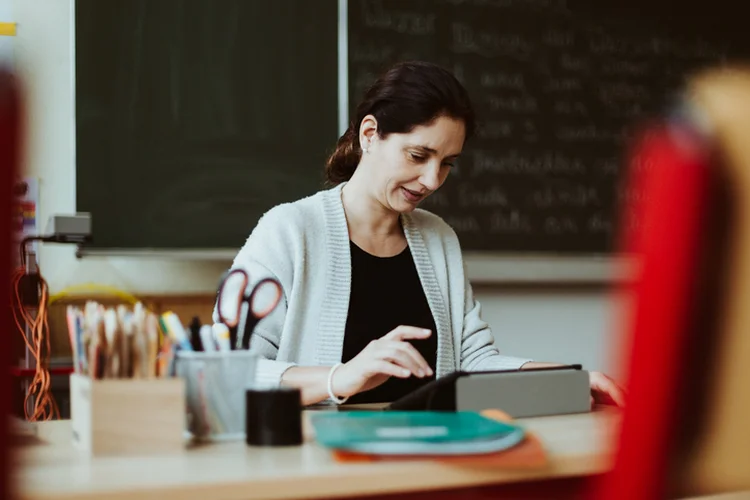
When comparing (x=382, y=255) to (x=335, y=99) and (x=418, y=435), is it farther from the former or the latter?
(x=418, y=435)

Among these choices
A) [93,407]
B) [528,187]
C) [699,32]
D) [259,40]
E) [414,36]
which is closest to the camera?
→ [93,407]

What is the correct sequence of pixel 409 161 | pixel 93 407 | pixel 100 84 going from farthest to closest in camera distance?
pixel 100 84, pixel 409 161, pixel 93 407

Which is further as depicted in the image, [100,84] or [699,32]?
[699,32]

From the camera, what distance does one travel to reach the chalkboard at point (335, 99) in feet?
7.57

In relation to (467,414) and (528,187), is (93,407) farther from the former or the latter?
(528,187)

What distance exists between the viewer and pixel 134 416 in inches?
33.5

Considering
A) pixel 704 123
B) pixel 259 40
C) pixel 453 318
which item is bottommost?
pixel 453 318

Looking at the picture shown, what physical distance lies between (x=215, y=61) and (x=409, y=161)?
0.90 metres

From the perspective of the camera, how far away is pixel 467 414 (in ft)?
2.99

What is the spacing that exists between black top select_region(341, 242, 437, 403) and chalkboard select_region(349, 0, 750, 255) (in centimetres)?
91

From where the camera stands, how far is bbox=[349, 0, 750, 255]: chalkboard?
273cm

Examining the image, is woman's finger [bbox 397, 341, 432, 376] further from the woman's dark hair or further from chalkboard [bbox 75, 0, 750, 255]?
chalkboard [bbox 75, 0, 750, 255]

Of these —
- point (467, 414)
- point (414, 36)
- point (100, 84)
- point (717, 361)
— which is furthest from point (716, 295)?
point (414, 36)

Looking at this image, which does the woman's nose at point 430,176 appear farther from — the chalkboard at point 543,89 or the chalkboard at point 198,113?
the chalkboard at point 543,89
